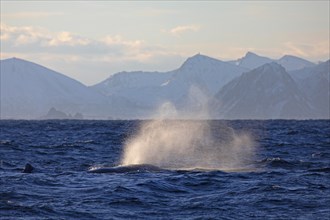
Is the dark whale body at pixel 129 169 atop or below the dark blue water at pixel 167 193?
atop

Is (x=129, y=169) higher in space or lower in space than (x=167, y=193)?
higher

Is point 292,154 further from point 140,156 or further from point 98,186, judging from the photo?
point 98,186

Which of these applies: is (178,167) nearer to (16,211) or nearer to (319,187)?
(319,187)

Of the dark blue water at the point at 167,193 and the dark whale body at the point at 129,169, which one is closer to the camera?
the dark blue water at the point at 167,193

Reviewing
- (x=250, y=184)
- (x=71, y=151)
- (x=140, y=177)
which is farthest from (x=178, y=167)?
(x=71, y=151)

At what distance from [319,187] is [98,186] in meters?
8.41

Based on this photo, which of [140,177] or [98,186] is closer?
[98,186]

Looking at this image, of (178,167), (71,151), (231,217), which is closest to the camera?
(231,217)

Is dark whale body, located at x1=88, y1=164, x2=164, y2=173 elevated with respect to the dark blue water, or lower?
elevated

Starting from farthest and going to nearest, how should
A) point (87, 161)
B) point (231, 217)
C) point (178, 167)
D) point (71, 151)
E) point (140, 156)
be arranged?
point (71, 151), point (140, 156), point (87, 161), point (178, 167), point (231, 217)

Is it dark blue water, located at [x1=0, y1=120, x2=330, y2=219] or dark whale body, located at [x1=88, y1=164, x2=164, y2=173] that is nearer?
dark blue water, located at [x1=0, y1=120, x2=330, y2=219]

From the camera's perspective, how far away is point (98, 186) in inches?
1158

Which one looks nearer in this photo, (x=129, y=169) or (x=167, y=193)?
(x=167, y=193)

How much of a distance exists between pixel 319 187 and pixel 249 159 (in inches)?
680
